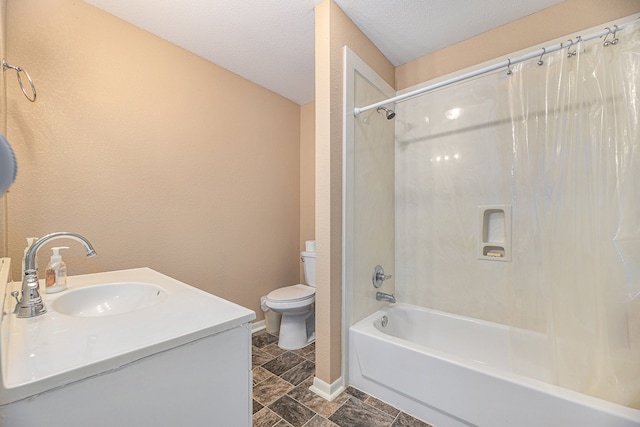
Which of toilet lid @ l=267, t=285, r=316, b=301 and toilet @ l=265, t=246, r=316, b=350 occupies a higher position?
toilet lid @ l=267, t=285, r=316, b=301

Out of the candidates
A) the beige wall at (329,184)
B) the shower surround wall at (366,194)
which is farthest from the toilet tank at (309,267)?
the beige wall at (329,184)

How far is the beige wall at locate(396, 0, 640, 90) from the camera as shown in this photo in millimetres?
1506

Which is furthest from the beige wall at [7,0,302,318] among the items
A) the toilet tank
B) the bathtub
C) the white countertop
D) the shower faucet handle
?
the bathtub

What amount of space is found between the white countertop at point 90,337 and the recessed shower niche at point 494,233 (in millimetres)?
1677

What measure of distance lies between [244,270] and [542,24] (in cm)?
280

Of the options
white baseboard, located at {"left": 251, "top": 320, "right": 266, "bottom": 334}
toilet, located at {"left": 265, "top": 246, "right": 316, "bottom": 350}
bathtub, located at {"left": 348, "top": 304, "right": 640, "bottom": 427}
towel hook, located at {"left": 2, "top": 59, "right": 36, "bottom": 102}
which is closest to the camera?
bathtub, located at {"left": 348, "top": 304, "right": 640, "bottom": 427}

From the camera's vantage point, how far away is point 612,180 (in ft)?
3.91

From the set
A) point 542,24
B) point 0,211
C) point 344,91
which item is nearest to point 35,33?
point 0,211

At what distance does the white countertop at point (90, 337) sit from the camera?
1.71ft

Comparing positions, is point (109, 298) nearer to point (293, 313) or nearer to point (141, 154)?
point (141, 154)

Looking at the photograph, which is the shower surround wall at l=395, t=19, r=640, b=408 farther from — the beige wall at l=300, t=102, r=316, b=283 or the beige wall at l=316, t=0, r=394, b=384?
the beige wall at l=300, t=102, r=316, b=283

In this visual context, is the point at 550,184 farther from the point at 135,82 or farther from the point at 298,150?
the point at 135,82

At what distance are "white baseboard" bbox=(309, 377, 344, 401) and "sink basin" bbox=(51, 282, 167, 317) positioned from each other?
1091 millimetres

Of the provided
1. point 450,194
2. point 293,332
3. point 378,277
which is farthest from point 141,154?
point 450,194
